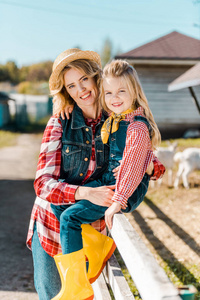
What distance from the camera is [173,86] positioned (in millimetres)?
6027

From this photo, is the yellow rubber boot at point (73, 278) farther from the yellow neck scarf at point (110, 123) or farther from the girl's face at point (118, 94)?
the girl's face at point (118, 94)

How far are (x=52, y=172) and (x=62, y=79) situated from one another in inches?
23.2

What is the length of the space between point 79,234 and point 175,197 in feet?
15.6

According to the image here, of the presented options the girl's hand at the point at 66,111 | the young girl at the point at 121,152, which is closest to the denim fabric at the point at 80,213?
the young girl at the point at 121,152

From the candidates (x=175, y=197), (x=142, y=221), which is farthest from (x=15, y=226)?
(x=175, y=197)

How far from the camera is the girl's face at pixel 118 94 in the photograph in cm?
179

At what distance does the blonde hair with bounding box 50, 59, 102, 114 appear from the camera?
196 cm

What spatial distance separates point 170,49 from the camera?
13625 mm

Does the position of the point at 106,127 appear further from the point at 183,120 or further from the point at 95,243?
the point at 183,120

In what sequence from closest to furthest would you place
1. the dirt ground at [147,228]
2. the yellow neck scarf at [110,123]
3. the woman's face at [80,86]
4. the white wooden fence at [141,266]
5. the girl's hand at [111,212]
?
the white wooden fence at [141,266], the girl's hand at [111,212], the yellow neck scarf at [110,123], the woman's face at [80,86], the dirt ground at [147,228]

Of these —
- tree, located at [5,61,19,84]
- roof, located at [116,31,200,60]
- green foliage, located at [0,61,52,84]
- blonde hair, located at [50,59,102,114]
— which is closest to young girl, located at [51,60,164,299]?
blonde hair, located at [50,59,102,114]

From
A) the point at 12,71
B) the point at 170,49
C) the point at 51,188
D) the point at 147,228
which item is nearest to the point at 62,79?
the point at 51,188

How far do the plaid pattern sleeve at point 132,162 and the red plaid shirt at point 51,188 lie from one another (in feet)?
0.92

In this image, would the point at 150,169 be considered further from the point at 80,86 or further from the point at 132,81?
the point at 80,86
